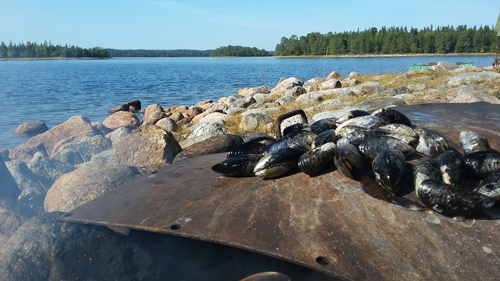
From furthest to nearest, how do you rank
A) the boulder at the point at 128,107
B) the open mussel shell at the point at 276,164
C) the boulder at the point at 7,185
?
the boulder at the point at 128,107, the boulder at the point at 7,185, the open mussel shell at the point at 276,164

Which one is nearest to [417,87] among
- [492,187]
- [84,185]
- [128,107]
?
[492,187]

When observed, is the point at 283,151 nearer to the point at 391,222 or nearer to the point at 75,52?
the point at 391,222

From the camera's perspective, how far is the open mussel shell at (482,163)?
2.63 metres

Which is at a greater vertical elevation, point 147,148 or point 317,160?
point 317,160

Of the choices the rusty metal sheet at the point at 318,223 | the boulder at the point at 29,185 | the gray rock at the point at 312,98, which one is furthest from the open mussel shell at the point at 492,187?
the gray rock at the point at 312,98

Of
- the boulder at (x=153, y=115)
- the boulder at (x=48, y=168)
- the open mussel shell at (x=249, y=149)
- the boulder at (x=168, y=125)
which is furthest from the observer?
the boulder at (x=153, y=115)

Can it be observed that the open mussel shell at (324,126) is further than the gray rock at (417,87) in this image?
No

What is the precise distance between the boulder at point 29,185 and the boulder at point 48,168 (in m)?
0.29

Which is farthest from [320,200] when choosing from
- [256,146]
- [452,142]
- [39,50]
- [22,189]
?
[39,50]

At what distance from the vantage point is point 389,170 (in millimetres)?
2609

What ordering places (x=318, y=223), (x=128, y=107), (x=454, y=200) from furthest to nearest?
(x=128, y=107) → (x=318, y=223) → (x=454, y=200)

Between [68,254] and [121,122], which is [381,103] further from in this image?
[121,122]

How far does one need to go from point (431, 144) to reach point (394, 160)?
75 centimetres

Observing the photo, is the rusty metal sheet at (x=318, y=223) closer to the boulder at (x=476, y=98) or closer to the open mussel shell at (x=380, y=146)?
the open mussel shell at (x=380, y=146)
